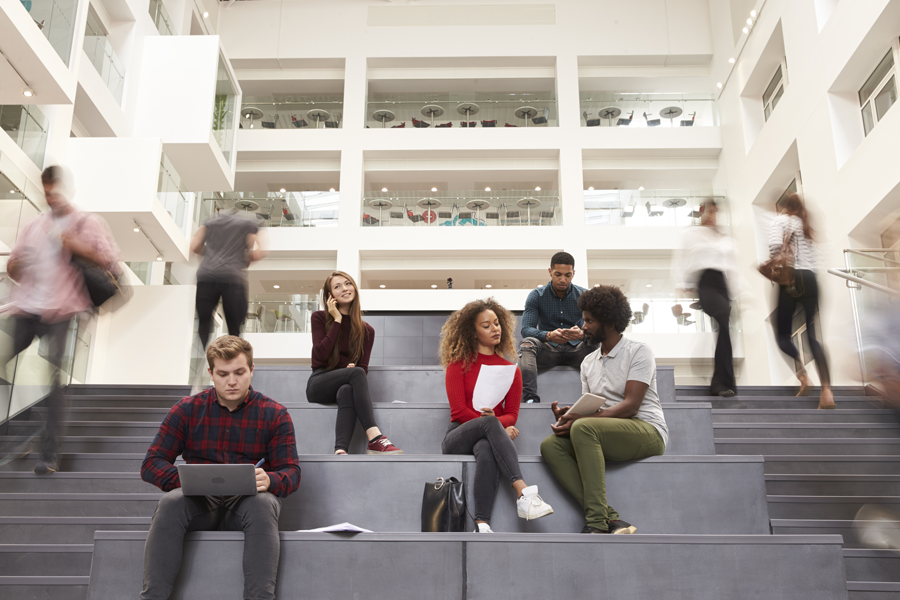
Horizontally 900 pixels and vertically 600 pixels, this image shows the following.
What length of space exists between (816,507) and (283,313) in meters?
11.6

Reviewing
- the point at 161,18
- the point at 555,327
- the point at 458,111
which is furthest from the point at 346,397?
the point at 458,111

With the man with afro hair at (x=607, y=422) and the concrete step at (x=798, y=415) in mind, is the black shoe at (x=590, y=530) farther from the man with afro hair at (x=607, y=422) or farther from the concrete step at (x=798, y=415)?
the concrete step at (x=798, y=415)

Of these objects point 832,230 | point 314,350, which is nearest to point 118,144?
point 314,350

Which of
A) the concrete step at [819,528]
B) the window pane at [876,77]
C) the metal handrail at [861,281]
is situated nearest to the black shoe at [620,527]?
the concrete step at [819,528]

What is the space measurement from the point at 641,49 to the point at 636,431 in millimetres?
14712

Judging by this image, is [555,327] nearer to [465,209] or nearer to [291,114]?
[465,209]

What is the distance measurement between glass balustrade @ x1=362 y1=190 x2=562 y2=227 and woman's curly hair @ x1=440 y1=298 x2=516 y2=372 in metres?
Result: 11.2

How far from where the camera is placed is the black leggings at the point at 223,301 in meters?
4.61

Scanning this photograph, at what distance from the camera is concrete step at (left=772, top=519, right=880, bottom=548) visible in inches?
130

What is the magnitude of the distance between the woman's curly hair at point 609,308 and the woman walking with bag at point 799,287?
195cm

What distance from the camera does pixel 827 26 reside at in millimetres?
9719

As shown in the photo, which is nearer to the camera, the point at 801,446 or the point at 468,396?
the point at 468,396

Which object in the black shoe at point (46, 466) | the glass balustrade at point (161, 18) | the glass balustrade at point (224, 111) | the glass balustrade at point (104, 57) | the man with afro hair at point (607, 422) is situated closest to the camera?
the man with afro hair at point (607, 422)

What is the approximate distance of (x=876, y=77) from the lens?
902 centimetres
